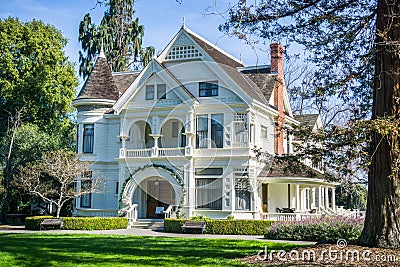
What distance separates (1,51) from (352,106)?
3157cm

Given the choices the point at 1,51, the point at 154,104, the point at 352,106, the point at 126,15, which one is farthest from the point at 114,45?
the point at 352,106

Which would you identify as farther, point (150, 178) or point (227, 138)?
point (150, 178)

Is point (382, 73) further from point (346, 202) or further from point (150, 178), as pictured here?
point (346, 202)

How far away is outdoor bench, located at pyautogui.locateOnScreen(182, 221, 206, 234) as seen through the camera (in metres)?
23.7

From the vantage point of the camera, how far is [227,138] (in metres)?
28.5

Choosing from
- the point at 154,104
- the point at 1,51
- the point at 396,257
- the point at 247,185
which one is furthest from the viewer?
the point at 1,51

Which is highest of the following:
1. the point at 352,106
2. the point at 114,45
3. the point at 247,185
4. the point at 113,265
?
the point at 114,45

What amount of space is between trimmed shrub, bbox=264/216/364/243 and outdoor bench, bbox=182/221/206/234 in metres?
3.91

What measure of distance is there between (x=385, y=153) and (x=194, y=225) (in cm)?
1357

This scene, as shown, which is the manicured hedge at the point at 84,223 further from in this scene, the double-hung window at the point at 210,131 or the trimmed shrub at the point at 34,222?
the double-hung window at the point at 210,131

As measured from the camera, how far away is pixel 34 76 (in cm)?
3994

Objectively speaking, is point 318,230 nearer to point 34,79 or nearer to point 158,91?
point 158,91

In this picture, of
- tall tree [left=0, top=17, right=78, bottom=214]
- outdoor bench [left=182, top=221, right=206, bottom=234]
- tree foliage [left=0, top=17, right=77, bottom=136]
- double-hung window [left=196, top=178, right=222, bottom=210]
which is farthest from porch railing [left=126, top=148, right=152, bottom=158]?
tree foliage [left=0, top=17, right=77, bottom=136]

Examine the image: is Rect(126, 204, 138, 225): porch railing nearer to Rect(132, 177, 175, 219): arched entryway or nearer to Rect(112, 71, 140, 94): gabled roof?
Rect(132, 177, 175, 219): arched entryway
